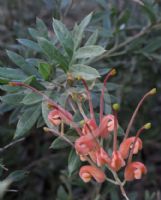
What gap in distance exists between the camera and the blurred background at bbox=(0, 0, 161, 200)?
67.1 inches

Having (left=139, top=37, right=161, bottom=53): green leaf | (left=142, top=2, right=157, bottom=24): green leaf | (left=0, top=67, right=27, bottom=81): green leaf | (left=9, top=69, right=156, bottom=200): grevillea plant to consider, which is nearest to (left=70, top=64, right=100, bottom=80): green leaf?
(left=9, top=69, right=156, bottom=200): grevillea plant

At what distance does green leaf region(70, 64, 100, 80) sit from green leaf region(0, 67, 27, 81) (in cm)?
13

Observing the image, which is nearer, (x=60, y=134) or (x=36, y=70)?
(x=60, y=134)

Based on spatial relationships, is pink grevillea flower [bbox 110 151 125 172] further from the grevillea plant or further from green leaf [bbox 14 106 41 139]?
green leaf [bbox 14 106 41 139]

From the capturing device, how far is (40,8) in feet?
7.24

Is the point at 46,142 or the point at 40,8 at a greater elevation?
the point at 40,8

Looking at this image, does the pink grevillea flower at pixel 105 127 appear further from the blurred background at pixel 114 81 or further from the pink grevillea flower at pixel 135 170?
the blurred background at pixel 114 81

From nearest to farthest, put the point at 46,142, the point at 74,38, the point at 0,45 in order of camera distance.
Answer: the point at 74,38 → the point at 0,45 → the point at 46,142

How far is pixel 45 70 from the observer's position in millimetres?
1177

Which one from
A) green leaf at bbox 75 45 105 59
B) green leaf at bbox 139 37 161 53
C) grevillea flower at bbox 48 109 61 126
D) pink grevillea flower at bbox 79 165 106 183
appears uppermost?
green leaf at bbox 139 37 161 53

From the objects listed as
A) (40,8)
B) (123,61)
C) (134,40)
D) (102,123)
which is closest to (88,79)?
(102,123)

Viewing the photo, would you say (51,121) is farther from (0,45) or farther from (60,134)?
(0,45)

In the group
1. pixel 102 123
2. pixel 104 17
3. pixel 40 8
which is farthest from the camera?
pixel 40 8

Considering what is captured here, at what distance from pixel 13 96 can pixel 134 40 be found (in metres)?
0.63
